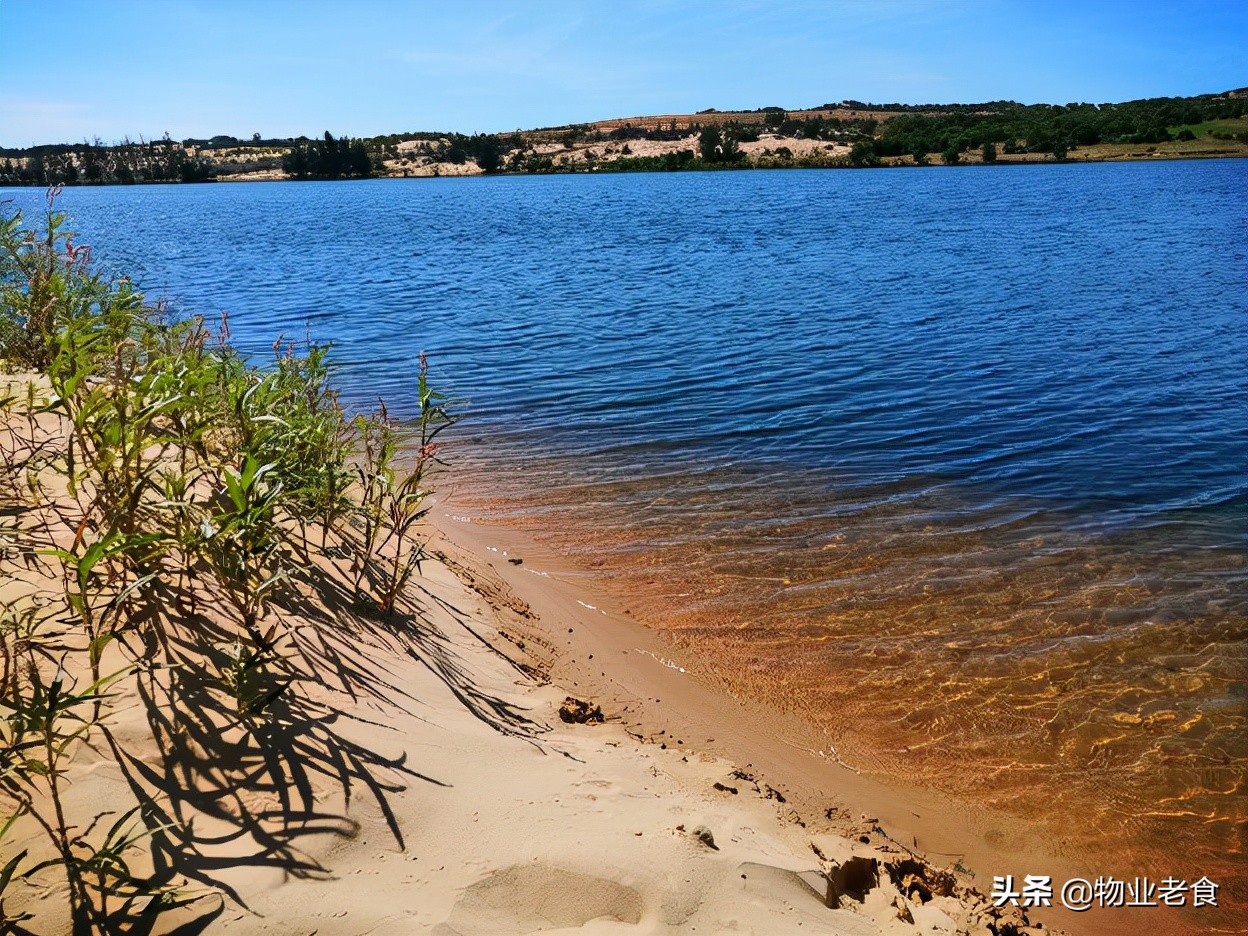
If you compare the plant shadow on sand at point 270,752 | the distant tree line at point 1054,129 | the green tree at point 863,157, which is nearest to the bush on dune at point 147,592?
the plant shadow on sand at point 270,752

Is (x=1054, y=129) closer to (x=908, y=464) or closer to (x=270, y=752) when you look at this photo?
(x=908, y=464)

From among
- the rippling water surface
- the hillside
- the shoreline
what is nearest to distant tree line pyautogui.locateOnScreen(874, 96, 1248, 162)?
the hillside

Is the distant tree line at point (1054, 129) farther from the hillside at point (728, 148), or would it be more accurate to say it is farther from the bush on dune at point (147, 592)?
the bush on dune at point (147, 592)

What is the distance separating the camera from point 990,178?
55.0m

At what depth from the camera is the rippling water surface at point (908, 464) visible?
486cm

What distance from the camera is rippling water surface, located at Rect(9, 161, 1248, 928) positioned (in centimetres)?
486

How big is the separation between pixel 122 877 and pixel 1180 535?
7928 millimetres

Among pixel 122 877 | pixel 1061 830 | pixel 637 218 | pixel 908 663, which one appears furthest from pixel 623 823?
pixel 637 218

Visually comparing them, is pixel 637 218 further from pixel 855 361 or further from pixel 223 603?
pixel 223 603

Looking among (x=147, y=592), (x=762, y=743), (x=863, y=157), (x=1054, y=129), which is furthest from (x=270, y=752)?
(x=1054, y=129)

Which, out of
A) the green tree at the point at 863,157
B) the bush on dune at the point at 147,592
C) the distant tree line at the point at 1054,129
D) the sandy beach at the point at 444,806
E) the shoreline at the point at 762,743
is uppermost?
the distant tree line at the point at 1054,129

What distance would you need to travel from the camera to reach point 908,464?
8.80 meters

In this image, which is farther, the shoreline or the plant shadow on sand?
the shoreline

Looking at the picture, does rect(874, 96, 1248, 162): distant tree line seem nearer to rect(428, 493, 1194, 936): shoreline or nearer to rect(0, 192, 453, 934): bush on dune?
rect(428, 493, 1194, 936): shoreline
